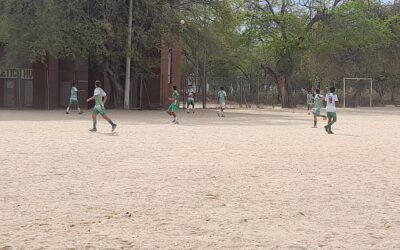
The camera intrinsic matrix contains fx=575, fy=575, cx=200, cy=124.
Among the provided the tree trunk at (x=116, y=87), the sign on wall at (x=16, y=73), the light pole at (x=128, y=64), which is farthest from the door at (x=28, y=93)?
the light pole at (x=128, y=64)

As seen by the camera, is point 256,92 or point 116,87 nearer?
point 116,87

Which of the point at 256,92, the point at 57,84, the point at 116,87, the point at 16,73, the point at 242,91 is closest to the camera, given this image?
the point at 116,87

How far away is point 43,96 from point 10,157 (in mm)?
28790

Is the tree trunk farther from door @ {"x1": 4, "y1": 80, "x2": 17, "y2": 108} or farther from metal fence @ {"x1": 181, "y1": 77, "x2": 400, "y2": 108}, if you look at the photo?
metal fence @ {"x1": 181, "y1": 77, "x2": 400, "y2": 108}

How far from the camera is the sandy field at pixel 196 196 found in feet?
18.7

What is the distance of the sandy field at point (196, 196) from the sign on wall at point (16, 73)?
2566 cm

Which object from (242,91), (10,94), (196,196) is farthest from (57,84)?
(196,196)

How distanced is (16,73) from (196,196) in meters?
34.2

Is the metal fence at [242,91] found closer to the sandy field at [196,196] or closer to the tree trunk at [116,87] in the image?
the tree trunk at [116,87]

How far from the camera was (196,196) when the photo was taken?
7809 millimetres

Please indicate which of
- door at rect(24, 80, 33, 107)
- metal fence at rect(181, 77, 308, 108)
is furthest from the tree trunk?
metal fence at rect(181, 77, 308, 108)

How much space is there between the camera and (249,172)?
33.2 feet

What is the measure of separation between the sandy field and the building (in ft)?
82.4

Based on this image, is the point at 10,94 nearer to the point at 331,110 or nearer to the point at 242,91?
the point at 242,91
